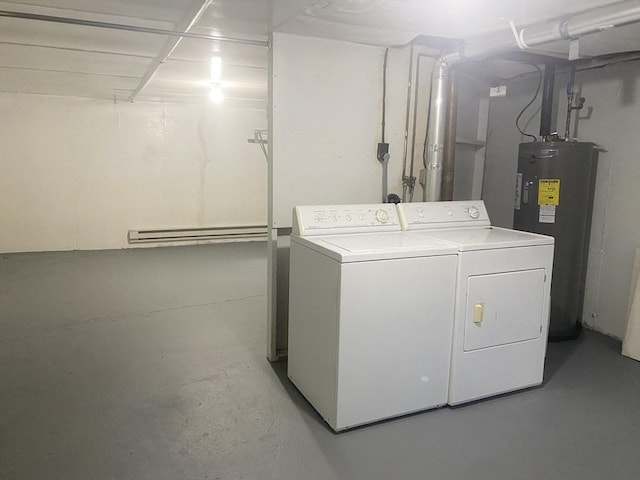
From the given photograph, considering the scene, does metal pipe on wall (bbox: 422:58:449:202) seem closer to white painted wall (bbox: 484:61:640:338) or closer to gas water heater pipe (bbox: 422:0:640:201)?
gas water heater pipe (bbox: 422:0:640:201)

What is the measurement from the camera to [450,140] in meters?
3.25

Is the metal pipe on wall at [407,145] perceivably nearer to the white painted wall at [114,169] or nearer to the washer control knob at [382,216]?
the washer control knob at [382,216]

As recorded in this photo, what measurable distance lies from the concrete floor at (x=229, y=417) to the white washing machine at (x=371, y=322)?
5.1 inches

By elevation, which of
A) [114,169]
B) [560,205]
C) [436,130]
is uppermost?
[436,130]

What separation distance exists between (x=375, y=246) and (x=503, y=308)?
2.72 ft

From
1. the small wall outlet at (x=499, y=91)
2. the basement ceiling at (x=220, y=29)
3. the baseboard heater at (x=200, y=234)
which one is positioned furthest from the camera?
the baseboard heater at (x=200, y=234)

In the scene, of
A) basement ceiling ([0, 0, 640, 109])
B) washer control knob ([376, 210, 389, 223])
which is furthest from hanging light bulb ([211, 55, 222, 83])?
washer control knob ([376, 210, 389, 223])

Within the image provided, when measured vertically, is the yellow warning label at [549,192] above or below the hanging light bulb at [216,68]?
below

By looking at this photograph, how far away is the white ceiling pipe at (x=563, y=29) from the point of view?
7.16 feet

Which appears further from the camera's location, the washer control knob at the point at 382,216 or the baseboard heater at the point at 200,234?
the baseboard heater at the point at 200,234

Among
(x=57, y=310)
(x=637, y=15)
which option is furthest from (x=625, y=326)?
(x=57, y=310)

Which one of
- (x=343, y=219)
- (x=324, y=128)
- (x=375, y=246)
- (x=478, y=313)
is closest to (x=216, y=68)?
(x=324, y=128)

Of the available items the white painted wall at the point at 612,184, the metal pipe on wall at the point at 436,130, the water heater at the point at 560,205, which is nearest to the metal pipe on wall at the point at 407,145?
the metal pipe on wall at the point at 436,130

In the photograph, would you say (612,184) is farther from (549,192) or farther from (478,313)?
(478,313)
